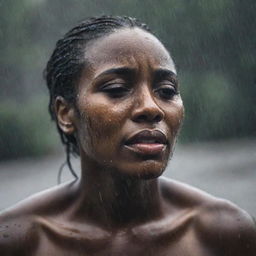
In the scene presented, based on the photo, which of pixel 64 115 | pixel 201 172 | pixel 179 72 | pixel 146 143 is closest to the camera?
pixel 146 143

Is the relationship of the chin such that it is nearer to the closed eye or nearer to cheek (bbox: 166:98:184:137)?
cheek (bbox: 166:98:184:137)

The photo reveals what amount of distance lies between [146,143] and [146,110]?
138 mm

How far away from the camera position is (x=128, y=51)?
2865 mm

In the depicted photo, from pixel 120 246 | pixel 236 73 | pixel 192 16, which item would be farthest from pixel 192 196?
pixel 236 73

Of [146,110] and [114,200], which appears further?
[114,200]

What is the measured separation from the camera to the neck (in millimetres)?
3080

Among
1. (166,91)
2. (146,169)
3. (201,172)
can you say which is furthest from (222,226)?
(201,172)

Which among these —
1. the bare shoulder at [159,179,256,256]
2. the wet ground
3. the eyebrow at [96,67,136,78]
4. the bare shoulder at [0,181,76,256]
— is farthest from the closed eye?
the wet ground

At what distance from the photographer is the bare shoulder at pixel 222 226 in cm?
307

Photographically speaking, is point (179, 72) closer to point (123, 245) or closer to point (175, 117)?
point (123, 245)

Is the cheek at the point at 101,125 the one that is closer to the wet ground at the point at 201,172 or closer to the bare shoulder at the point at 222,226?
the bare shoulder at the point at 222,226

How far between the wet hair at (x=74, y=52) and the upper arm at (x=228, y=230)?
77 centimetres

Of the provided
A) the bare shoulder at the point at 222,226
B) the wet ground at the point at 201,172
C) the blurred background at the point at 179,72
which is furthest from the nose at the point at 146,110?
the blurred background at the point at 179,72

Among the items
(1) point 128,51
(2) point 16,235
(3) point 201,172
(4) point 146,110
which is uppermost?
(1) point 128,51
